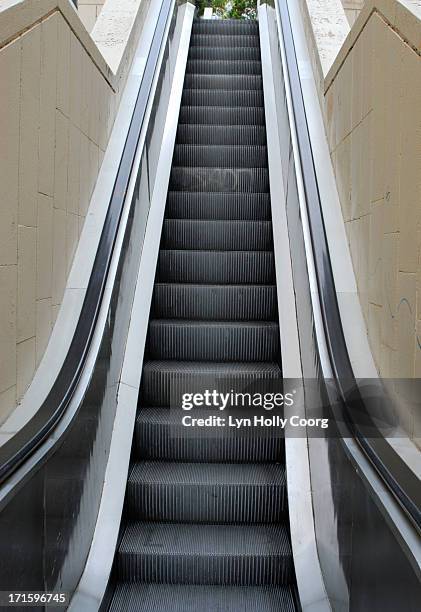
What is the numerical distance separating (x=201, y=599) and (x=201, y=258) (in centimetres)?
201

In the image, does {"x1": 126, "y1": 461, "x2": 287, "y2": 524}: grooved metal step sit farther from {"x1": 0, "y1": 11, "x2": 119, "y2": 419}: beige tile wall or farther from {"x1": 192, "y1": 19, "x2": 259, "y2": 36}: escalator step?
{"x1": 192, "y1": 19, "x2": 259, "y2": 36}: escalator step

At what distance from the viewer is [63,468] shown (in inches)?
86.0

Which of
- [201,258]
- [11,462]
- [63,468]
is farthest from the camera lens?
[201,258]

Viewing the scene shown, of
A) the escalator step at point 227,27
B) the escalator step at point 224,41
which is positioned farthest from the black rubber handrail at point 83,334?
the escalator step at point 227,27

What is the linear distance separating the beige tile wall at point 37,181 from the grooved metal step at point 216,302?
0.77m

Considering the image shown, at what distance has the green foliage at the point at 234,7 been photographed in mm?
12414

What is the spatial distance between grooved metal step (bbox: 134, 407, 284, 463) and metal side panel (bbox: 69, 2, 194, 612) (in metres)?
0.12

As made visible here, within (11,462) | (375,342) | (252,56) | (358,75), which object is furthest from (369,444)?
(252,56)

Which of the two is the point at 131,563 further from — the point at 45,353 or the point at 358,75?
the point at 358,75

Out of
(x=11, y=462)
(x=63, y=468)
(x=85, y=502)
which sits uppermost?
(x=11, y=462)

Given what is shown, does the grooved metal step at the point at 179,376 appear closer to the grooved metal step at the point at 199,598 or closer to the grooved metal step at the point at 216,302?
the grooved metal step at the point at 216,302

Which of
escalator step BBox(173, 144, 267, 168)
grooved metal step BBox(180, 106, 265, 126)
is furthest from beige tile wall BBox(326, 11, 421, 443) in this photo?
grooved metal step BBox(180, 106, 265, 126)

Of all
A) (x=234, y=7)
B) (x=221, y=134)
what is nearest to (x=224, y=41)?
(x=221, y=134)

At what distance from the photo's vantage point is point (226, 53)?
21.4 feet
